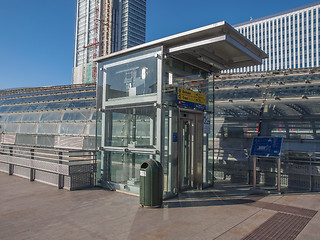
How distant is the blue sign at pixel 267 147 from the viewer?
7634mm

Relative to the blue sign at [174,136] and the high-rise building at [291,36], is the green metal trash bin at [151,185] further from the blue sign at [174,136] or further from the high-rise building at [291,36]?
the high-rise building at [291,36]

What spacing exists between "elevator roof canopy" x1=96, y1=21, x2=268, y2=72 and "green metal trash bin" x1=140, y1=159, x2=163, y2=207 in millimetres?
3086

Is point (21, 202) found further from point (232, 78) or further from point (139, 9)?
point (139, 9)

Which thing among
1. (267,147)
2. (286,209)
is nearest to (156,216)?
(286,209)

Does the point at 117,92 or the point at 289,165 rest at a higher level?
the point at 117,92

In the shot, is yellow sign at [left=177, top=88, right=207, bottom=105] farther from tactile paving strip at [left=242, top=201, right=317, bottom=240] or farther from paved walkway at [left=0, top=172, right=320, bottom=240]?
tactile paving strip at [left=242, top=201, right=317, bottom=240]

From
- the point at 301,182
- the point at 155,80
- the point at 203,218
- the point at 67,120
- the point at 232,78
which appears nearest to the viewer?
the point at 203,218

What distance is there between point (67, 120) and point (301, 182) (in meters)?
13.0

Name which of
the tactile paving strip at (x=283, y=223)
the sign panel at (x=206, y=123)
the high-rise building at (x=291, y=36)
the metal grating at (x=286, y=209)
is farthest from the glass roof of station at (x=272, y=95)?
the high-rise building at (x=291, y=36)

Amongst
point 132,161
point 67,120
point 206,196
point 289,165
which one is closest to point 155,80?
point 132,161

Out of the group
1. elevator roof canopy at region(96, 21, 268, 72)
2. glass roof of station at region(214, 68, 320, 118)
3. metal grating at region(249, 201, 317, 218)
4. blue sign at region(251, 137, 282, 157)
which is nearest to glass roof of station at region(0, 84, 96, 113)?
glass roof of station at region(214, 68, 320, 118)

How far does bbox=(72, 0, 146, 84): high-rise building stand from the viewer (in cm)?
13988

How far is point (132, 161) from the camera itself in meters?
7.61

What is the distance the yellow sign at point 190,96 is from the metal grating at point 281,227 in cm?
369
